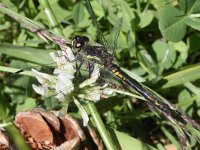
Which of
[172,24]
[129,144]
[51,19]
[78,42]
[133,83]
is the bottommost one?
[129,144]

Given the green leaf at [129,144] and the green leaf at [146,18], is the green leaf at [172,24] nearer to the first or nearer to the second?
the green leaf at [146,18]

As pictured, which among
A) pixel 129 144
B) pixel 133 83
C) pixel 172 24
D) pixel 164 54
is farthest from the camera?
pixel 164 54

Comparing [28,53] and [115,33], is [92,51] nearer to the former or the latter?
[115,33]

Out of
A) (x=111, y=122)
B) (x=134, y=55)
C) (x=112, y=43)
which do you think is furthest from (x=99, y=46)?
(x=111, y=122)

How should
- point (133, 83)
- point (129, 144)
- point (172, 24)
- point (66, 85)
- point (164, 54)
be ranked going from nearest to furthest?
point (66, 85), point (129, 144), point (133, 83), point (172, 24), point (164, 54)

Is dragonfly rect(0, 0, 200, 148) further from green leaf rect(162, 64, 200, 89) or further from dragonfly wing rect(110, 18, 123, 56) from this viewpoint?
green leaf rect(162, 64, 200, 89)

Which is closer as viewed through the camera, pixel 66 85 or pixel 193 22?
pixel 66 85

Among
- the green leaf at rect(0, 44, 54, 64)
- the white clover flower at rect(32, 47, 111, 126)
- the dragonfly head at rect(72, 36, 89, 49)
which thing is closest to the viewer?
the white clover flower at rect(32, 47, 111, 126)

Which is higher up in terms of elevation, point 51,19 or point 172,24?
point 51,19

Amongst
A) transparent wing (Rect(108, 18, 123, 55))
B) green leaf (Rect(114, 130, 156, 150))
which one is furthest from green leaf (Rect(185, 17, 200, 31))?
green leaf (Rect(114, 130, 156, 150))

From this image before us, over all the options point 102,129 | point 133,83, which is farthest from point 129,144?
point 133,83
